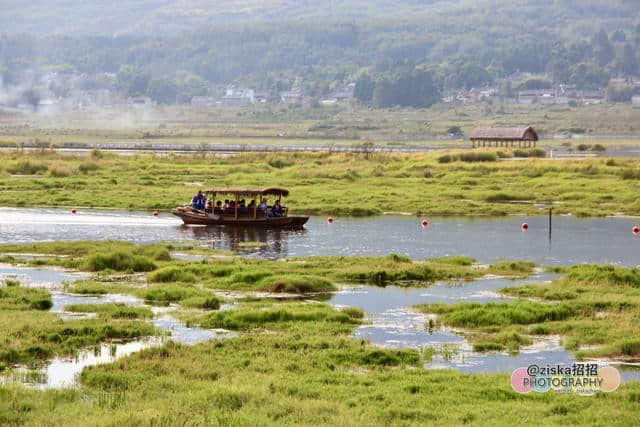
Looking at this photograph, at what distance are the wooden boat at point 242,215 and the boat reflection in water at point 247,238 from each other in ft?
0.98

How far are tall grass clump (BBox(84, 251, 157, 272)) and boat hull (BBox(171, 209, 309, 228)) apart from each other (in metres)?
15.7

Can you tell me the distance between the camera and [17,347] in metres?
24.9

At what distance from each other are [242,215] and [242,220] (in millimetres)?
878

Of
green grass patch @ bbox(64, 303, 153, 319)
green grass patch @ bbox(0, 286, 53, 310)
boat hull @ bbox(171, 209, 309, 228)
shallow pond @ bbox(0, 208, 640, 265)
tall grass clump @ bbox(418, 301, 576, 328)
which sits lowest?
shallow pond @ bbox(0, 208, 640, 265)

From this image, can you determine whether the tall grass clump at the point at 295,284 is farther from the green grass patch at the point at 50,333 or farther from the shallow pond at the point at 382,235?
the shallow pond at the point at 382,235

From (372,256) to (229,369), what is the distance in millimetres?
20642

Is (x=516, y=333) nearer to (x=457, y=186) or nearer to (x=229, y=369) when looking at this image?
(x=229, y=369)

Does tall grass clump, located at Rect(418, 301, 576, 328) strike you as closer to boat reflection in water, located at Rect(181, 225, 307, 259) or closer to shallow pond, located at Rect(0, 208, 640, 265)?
shallow pond, located at Rect(0, 208, 640, 265)

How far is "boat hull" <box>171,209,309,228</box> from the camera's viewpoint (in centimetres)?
5459

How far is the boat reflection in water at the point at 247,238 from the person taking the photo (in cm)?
4621

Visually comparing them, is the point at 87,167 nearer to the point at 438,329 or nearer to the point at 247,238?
the point at 247,238

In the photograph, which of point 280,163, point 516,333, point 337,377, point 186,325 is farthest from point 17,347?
point 280,163

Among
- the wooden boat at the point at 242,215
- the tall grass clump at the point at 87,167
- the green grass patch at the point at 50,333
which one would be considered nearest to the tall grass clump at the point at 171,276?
the green grass patch at the point at 50,333

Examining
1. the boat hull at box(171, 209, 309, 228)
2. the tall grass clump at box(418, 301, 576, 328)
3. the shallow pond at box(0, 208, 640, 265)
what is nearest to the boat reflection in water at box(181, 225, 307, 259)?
the shallow pond at box(0, 208, 640, 265)
